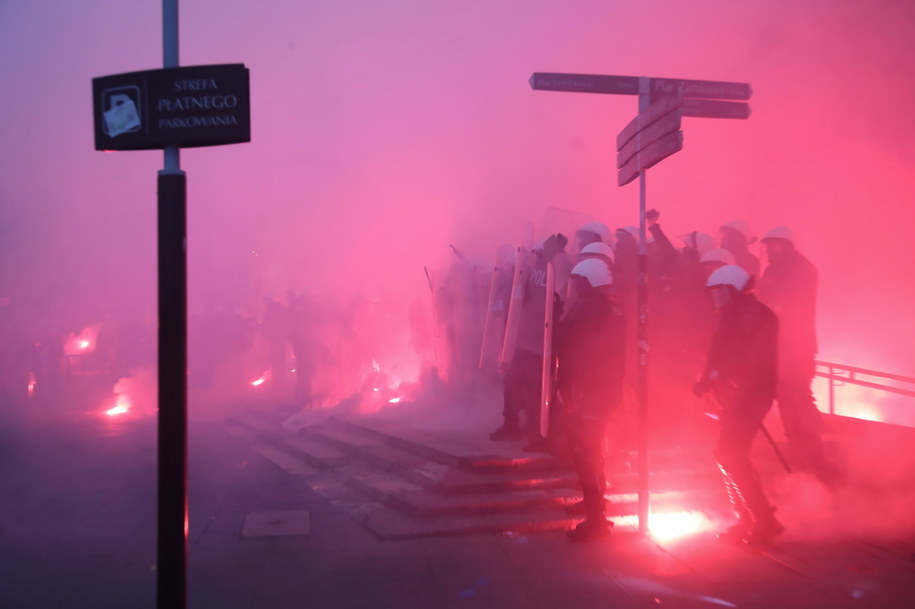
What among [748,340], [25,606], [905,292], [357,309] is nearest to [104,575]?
[25,606]

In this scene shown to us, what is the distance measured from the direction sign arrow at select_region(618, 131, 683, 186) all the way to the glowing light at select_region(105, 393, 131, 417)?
14024mm

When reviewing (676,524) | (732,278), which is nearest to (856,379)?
(676,524)

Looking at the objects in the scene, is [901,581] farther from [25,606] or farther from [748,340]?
[25,606]

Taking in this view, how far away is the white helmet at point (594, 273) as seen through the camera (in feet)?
19.0

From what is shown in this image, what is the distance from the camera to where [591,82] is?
20.1ft

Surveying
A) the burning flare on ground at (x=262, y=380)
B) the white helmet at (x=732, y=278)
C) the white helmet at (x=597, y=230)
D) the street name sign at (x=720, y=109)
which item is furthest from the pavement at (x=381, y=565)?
the burning flare on ground at (x=262, y=380)

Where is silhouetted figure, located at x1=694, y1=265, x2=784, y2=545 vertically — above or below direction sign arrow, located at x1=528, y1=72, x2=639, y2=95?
below

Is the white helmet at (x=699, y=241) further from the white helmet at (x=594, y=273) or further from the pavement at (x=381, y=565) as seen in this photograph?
the pavement at (x=381, y=565)

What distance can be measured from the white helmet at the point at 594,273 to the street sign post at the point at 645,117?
287 millimetres

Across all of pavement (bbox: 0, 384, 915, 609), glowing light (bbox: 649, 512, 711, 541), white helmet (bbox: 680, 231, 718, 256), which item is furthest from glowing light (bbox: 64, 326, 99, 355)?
glowing light (bbox: 649, 512, 711, 541)

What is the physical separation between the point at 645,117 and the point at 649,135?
0.74ft

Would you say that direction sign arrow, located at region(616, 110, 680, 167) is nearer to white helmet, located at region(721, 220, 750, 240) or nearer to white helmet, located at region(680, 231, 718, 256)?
white helmet, located at region(680, 231, 718, 256)

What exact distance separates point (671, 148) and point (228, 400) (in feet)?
55.2

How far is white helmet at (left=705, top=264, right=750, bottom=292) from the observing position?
18.6 ft
